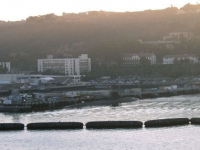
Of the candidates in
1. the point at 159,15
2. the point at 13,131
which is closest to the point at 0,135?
the point at 13,131

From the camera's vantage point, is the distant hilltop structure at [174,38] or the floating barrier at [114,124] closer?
the floating barrier at [114,124]

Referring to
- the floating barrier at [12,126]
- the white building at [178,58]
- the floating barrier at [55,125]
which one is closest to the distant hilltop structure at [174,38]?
the white building at [178,58]

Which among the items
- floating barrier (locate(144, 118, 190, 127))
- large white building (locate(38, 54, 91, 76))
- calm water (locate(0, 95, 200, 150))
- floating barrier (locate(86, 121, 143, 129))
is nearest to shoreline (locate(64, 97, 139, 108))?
calm water (locate(0, 95, 200, 150))

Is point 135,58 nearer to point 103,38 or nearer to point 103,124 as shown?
point 103,38

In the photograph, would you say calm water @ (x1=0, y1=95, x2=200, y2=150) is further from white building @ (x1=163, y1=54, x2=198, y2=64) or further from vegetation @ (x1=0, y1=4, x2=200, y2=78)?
white building @ (x1=163, y1=54, x2=198, y2=64)

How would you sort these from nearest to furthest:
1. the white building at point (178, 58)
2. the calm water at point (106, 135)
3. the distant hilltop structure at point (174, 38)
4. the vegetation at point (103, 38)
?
1. the calm water at point (106, 135)
2. the white building at point (178, 58)
3. the vegetation at point (103, 38)
4. the distant hilltop structure at point (174, 38)

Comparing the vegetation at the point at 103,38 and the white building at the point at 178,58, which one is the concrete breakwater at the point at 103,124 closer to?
the vegetation at the point at 103,38

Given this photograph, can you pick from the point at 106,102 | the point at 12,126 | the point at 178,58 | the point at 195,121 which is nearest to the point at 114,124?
the point at 195,121
